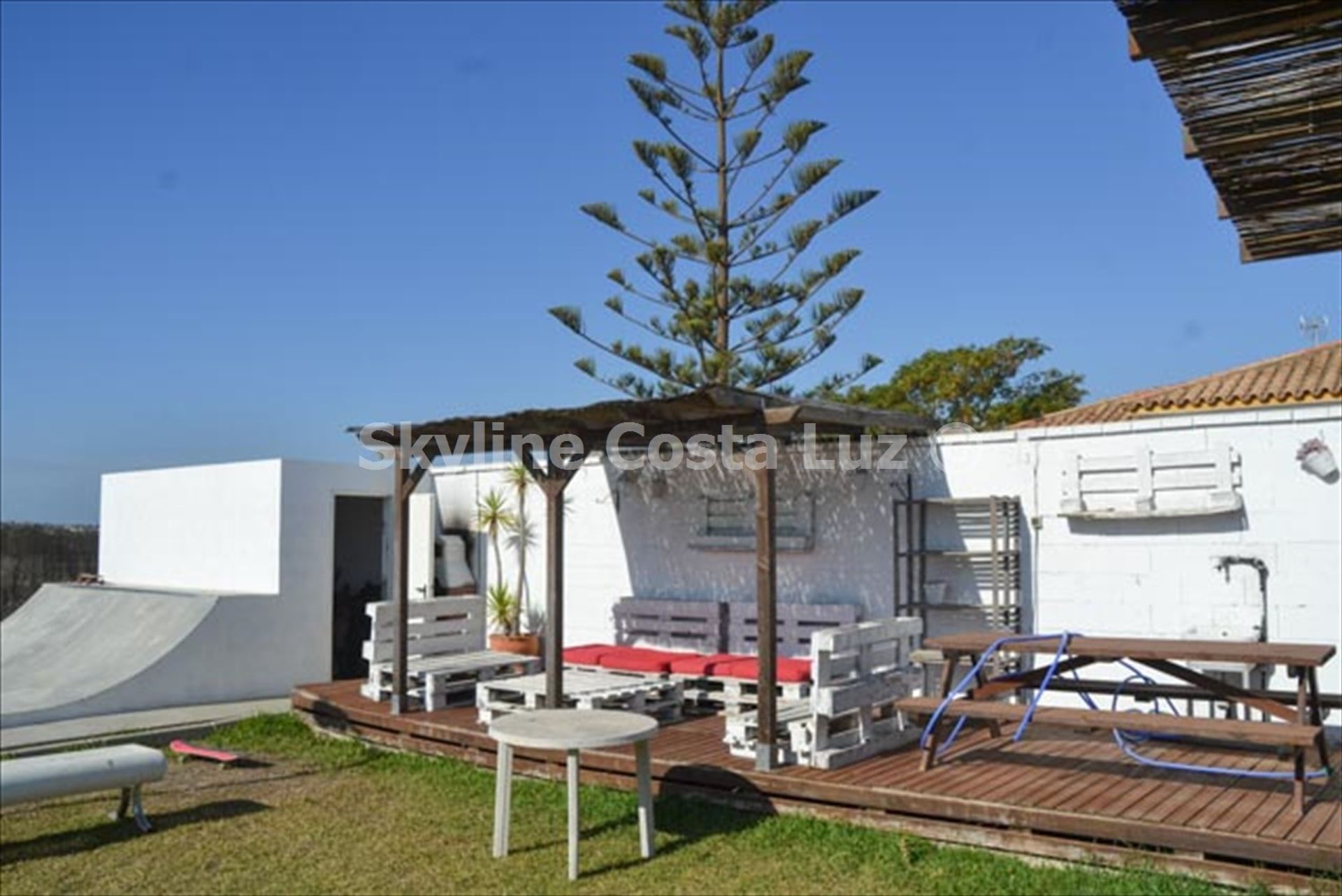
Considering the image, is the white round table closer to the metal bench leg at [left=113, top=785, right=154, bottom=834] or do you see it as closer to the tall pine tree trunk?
the metal bench leg at [left=113, top=785, right=154, bottom=834]

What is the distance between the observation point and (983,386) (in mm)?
23328

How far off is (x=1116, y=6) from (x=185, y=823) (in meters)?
5.45

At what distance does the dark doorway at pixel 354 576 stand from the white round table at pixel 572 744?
6.20 m

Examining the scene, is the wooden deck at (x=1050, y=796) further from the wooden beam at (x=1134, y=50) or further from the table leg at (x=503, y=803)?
the wooden beam at (x=1134, y=50)

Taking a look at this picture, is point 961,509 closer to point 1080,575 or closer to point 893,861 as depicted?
point 1080,575

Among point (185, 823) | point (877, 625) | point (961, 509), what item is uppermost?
point (961, 509)

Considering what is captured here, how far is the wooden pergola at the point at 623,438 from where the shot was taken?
18.5 ft

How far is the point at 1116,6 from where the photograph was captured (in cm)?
224

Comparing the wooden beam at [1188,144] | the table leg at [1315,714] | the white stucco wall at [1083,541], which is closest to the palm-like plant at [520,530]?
the white stucco wall at [1083,541]

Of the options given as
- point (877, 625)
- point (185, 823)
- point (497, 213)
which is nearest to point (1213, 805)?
point (877, 625)

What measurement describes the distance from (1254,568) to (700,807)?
3284mm

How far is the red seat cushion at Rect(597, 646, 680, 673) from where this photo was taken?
285 inches

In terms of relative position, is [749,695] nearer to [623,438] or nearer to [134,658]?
[623,438]

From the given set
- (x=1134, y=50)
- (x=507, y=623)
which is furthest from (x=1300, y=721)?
(x=507, y=623)
